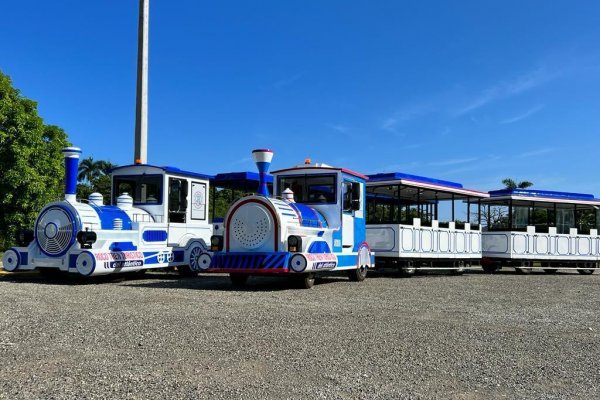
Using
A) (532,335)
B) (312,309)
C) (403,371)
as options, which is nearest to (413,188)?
(312,309)

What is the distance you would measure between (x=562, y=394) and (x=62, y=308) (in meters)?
6.31

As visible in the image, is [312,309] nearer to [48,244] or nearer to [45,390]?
[45,390]

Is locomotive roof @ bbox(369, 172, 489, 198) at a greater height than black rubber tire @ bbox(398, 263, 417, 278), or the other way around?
locomotive roof @ bbox(369, 172, 489, 198)

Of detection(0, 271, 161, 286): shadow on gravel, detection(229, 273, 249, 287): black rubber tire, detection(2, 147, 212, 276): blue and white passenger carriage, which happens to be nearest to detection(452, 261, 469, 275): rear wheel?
detection(2, 147, 212, 276): blue and white passenger carriage

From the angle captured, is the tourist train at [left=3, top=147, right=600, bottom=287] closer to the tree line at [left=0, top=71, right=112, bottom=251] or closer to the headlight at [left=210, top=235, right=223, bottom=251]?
the headlight at [left=210, top=235, right=223, bottom=251]

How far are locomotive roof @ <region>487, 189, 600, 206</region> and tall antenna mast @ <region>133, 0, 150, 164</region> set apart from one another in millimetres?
12530

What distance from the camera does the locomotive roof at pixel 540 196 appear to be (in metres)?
20.1

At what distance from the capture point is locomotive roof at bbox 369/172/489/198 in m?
16.2

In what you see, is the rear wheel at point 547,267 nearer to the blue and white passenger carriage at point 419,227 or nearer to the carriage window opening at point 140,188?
the blue and white passenger carriage at point 419,227

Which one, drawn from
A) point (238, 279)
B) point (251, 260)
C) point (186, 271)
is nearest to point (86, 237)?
point (238, 279)

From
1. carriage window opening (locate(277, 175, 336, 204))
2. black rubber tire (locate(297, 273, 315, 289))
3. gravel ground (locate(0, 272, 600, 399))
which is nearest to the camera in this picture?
gravel ground (locate(0, 272, 600, 399))

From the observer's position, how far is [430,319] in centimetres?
741

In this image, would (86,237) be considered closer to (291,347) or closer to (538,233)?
(291,347)

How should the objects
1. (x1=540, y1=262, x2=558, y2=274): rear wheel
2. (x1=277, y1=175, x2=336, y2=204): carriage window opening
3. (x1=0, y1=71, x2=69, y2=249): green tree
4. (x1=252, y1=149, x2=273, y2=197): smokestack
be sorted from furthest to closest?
(x1=0, y1=71, x2=69, y2=249): green tree → (x1=540, y1=262, x2=558, y2=274): rear wheel → (x1=277, y1=175, x2=336, y2=204): carriage window opening → (x1=252, y1=149, x2=273, y2=197): smokestack
